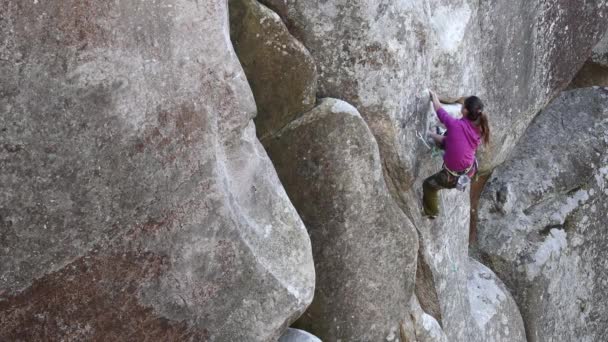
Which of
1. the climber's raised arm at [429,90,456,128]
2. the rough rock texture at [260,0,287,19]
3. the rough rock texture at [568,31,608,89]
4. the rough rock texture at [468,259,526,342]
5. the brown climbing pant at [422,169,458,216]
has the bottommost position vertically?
the rough rock texture at [468,259,526,342]

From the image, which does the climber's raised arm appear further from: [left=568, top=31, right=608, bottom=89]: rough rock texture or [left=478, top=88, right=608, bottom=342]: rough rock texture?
[left=568, top=31, right=608, bottom=89]: rough rock texture

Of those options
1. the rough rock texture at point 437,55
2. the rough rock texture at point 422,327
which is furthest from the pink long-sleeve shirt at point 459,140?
the rough rock texture at point 422,327

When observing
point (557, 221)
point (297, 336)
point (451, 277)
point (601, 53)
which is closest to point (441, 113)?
point (451, 277)

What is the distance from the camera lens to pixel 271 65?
658cm

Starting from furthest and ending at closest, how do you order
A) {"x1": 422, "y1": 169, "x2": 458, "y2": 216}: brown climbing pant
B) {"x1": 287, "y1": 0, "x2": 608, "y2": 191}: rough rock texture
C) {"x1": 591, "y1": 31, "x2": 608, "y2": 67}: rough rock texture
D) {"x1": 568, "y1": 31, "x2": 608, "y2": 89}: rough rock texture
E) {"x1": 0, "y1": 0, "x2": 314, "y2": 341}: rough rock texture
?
1. {"x1": 568, "y1": 31, "x2": 608, "y2": 89}: rough rock texture
2. {"x1": 591, "y1": 31, "x2": 608, "y2": 67}: rough rock texture
3. {"x1": 422, "y1": 169, "x2": 458, "y2": 216}: brown climbing pant
4. {"x1": 287, "y1": 0, "x2": 608, "y2": 191}: rough rock texture
5. {"x1": 0, "y1": 0, "x2": 314, "y2": 341}: rough rock texture

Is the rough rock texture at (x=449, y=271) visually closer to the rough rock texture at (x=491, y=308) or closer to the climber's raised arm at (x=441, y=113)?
the rough rock texture at (x=491, y=308)

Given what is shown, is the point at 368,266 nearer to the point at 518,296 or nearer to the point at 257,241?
the point at 257,241

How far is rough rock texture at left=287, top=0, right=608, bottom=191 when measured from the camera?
7004 mm

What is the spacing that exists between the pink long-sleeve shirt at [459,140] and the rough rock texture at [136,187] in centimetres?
196

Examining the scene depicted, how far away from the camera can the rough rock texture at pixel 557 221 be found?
33.3ft

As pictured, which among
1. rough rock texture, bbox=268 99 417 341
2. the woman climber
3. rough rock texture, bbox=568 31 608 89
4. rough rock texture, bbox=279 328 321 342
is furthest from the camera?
rough rock texture, bbox=568 31 608 89

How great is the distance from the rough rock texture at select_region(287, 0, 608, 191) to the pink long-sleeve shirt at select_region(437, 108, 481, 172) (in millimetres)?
303


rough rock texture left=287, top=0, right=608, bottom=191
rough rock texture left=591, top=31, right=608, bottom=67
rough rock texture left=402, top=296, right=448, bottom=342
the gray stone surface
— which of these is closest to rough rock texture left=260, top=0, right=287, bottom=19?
rough rock texture left=287, top=0, right=608, bottom=191

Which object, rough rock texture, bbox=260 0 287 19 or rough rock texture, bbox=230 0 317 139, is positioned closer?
rough rock texture, bbox=230 0 317 139
